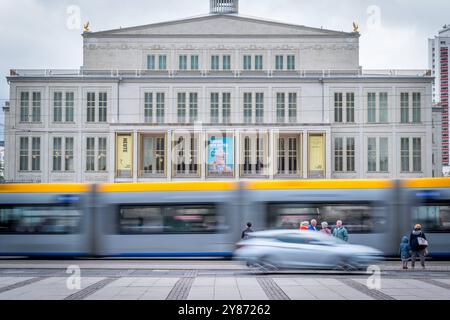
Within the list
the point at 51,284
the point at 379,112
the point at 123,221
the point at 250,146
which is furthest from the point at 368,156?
the point at 51,284

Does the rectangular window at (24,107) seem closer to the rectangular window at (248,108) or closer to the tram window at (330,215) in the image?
the rectangular window at (248,108)

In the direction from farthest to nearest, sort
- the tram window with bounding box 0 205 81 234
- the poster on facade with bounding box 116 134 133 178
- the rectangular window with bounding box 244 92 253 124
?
the rectangular window with bounding box 244 92 253 124, the poster on facade with bounding box 116 134 133 178, the tram window with bounding box 0 205 81 234

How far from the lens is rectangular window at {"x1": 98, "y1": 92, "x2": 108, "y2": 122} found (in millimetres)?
61594

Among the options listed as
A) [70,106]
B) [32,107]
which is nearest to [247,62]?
[70,106]

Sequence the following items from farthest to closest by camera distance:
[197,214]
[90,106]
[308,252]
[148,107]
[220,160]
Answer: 1. [148,107]
2. [90,106]
3. [220,160]
4. [197,214]
5. [308,252]

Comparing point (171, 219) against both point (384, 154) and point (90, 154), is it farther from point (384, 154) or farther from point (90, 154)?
point (384, 154)

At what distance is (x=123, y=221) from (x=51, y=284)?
28.2ft

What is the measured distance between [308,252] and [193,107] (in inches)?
1736

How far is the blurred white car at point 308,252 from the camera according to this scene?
1919 cm

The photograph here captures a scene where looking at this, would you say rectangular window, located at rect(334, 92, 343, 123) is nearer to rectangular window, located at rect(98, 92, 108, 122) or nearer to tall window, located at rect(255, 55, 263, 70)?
tall window, located at rect(255, 55, 263, 70)

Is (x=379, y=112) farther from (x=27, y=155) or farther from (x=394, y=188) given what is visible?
(x=394, y=188)

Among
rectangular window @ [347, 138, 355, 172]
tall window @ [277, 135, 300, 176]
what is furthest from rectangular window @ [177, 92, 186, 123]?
rectangular window @ [347, 138, 355, 172]

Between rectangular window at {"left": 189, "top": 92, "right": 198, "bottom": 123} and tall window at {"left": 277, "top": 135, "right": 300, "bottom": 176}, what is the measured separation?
8.41 metres

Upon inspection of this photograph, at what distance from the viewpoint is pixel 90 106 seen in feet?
202
